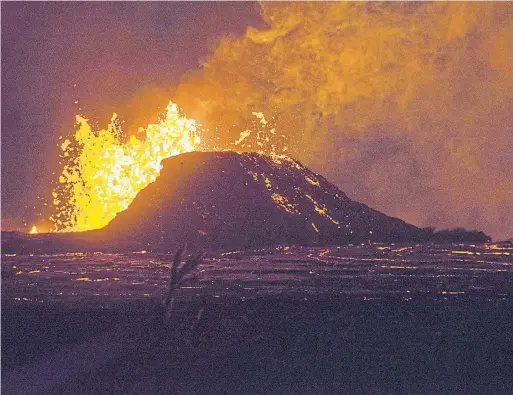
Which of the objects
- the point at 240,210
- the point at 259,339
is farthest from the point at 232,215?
the point at 259,339

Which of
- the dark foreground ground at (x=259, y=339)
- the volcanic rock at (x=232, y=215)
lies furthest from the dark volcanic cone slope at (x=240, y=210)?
the dark foreground ground at (x=259, y=339)

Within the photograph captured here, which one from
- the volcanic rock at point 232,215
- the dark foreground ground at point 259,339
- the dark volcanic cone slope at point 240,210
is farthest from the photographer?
the dark volcanic cone slope at point 240,210

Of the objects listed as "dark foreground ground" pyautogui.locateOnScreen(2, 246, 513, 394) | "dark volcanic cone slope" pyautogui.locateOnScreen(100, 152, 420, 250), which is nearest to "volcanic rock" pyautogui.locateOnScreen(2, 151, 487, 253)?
"dark volcanic cone slope" pyautogui.locateOnScreen(100, 152, 420, 250)

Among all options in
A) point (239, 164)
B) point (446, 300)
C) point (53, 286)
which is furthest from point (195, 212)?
point (446, 300)

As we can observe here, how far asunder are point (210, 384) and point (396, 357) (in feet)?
16.6

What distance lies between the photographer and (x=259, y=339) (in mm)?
16484

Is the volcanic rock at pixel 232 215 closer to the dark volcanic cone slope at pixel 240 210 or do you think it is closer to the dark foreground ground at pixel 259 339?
the dark volcanic cone slope at pixel 240 210

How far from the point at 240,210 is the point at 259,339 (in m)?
52.2

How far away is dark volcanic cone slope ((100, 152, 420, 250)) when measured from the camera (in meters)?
64.7

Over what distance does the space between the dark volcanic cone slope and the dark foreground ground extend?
102 feet

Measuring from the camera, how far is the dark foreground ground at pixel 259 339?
41.6ft

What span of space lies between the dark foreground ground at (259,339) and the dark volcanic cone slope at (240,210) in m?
31.1

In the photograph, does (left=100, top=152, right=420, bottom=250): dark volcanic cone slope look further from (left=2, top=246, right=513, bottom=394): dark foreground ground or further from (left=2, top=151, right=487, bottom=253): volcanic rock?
(left=2, top=246, right=513, bottom=394): dark foreground ground

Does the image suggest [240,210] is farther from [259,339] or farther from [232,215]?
[259,339]
